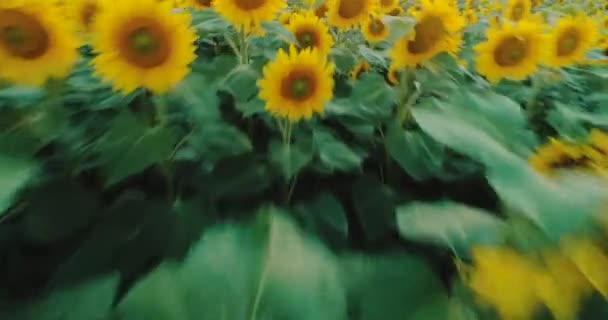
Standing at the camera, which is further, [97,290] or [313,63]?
[313,63]

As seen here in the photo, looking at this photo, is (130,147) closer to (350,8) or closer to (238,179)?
(238,179)

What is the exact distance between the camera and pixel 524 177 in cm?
53

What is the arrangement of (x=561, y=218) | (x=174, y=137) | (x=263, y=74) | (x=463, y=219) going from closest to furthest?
(x=561, y=218) < (x=463, y=219) < (x=174, y=137) < (x=263, y=74)

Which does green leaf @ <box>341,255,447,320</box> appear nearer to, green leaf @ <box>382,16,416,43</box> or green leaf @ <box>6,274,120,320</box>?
green leaf @ <box>6,274,120,320</box>

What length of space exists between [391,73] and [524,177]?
1.95 feet

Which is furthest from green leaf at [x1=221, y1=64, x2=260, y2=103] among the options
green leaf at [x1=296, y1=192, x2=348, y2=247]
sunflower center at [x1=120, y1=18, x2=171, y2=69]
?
green leaf at [x1=296, y1=192, x2=348, y2=247]

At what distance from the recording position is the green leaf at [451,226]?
0.52m

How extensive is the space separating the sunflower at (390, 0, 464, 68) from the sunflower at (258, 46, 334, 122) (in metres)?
0.14

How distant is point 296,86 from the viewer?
85cm

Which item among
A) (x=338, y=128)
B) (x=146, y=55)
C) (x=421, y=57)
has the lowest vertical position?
(x=338, y=128)

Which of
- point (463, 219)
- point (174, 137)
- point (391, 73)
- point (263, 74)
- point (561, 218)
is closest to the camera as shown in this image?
point (561, 218)

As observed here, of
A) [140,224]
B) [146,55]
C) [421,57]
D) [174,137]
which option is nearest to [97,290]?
[140,224]

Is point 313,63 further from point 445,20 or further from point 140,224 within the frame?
point 140,224

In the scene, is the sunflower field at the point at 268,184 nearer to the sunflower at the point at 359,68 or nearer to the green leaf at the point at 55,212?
the green leaf at the point at 55,212
